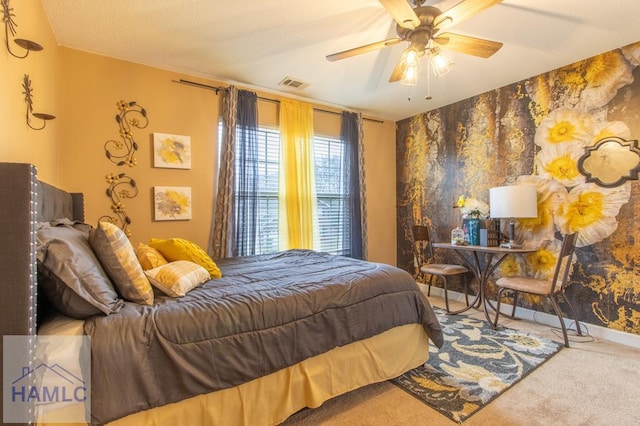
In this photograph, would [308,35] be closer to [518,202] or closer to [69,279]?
[69,279]

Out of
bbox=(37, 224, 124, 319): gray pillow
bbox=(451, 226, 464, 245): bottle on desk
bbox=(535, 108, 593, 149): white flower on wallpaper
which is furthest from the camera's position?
bbox=(451, 226, 464, 245): bottle on desk

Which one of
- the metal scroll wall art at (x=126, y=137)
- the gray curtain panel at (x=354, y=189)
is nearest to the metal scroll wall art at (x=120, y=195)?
the metal scroll wall art at (x=126, y=137)

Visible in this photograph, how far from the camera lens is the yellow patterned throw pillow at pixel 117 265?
1415 millimetres

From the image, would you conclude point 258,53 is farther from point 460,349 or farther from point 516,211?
point 460,349

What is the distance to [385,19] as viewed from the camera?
2150 millimetres

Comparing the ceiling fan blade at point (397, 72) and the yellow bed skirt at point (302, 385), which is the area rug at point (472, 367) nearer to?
the yellow bed skirt at point (302, 385)

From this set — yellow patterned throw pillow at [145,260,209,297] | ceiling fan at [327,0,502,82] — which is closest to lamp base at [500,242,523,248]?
ceiling fan at [327,0,502,82]

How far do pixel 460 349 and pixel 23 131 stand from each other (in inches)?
130

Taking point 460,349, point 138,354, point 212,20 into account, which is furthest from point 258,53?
point 460,349

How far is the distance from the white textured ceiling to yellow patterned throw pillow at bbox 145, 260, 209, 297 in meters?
1.75

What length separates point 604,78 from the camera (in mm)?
2678

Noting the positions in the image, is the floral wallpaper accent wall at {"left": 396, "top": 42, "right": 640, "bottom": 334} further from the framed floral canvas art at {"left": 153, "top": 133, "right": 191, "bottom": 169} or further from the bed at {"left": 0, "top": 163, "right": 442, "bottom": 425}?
the framed floral canvas art at {"left": 153, "top": 133, "right": 191, "bottom": 169}

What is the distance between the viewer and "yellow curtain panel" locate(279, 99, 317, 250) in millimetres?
3547

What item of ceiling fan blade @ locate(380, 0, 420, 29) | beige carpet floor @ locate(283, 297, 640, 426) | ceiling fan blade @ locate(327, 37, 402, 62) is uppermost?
ceiling fan blade @ locate(327, 37, 402, 62)
